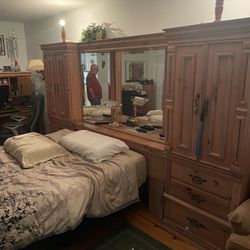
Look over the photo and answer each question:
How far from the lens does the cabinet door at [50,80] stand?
341cm

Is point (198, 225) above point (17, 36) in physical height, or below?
below

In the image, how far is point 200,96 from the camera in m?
1.83

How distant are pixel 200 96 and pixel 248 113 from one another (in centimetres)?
37

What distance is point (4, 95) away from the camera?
4801 mm

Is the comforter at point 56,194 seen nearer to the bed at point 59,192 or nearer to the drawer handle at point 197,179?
the bed at point 59,192

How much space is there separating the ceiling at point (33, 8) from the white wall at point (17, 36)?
309 millimetres

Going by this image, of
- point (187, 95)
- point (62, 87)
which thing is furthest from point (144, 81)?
point (62, 87)

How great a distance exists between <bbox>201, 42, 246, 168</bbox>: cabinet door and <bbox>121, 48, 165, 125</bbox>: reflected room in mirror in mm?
816

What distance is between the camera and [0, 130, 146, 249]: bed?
63.1 inches

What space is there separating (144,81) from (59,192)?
153 centimetres

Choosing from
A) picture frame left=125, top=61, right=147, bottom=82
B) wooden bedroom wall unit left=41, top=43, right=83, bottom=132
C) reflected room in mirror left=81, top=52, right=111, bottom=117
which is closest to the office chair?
wooden bedroom wall unit left=41, top=43, right=83, bottom=132

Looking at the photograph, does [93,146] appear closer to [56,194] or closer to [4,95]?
[56,194]

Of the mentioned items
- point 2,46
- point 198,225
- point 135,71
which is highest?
point 2,46

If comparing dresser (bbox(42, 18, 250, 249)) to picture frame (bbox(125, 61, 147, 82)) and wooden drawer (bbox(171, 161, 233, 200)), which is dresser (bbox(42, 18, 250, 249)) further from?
picture frame (bbox(125, 61, 147, 82))
